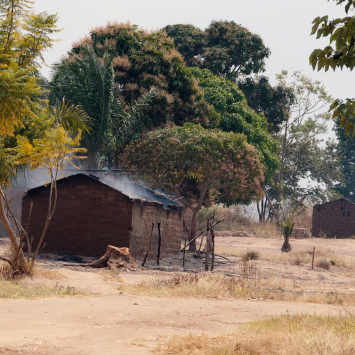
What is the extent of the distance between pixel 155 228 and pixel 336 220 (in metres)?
23.9

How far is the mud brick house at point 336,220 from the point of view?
4003cm

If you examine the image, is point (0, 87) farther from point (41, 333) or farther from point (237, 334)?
point (237, 334)

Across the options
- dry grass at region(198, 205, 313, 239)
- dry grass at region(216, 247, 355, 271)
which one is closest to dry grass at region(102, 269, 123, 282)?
dry grass at region(216, 247, 355, 271)

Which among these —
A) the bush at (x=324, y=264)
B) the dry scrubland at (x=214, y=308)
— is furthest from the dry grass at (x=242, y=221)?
the dry scrubland at (x=214, y=308)

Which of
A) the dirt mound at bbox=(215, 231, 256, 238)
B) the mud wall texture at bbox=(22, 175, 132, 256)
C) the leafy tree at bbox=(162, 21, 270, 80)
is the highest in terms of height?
the leafy tree at bbox=(162, 21, 270, 80)

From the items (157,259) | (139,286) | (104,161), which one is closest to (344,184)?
(104,161)

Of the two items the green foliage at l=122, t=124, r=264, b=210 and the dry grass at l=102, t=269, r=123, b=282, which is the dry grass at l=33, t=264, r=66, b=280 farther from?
the green foliage at l=122, t=124, r=264, b=210

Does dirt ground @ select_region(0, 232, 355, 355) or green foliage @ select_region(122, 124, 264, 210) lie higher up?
green foliage @ select_region(122, 124, 264, 210)

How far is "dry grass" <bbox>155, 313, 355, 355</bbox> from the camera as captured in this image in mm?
6152

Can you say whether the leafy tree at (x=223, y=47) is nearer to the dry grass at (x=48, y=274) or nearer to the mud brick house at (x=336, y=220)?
the mud brick house at (x=336, y=220)

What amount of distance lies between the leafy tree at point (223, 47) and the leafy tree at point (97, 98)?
11584 mm

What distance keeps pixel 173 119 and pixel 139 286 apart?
58.3ft

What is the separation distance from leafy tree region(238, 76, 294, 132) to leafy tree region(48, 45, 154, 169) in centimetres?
1400

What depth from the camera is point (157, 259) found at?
64.0ft
